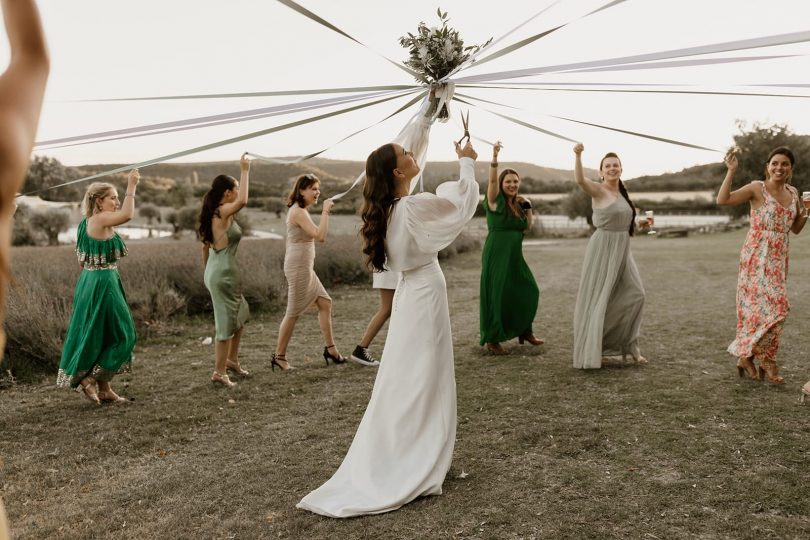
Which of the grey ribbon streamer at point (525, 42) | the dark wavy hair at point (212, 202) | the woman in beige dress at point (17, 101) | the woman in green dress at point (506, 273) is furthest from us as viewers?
the woman in green dress at point (506, 273)

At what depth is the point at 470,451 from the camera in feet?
15.5

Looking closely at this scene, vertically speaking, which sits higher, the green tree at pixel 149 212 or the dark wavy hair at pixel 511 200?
the dark wavy hair at pixel 511 200

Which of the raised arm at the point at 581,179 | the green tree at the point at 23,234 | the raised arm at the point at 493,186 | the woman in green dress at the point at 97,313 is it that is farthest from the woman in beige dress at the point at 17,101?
the green tree at the point at 23,234

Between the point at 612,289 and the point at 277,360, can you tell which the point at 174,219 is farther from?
the point at 612,289

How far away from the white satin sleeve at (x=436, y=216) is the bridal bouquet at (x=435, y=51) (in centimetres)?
131

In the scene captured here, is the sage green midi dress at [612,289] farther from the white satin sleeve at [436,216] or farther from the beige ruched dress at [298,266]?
the white satin sleeve at [436,216]

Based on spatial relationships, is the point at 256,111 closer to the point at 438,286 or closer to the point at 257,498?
the point at 438,286

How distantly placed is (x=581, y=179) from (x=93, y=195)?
4.82 meters

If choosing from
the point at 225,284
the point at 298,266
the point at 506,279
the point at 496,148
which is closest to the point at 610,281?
the point at 506,279

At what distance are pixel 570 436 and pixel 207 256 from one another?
4.30m

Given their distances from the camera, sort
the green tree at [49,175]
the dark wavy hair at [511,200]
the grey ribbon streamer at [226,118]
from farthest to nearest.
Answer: the green tree at [49,175], the dark wavy hair at [511,200], the grey ribbon streamer at [226,118]

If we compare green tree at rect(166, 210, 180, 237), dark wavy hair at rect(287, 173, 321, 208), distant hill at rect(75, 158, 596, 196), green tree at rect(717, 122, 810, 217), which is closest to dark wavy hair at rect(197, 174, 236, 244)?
distant hill at rect(75, 158, 596, 196)

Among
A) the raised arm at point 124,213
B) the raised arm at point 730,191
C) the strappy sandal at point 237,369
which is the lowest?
the strappy sandal at point 237,369

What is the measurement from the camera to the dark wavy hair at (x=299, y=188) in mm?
7207
